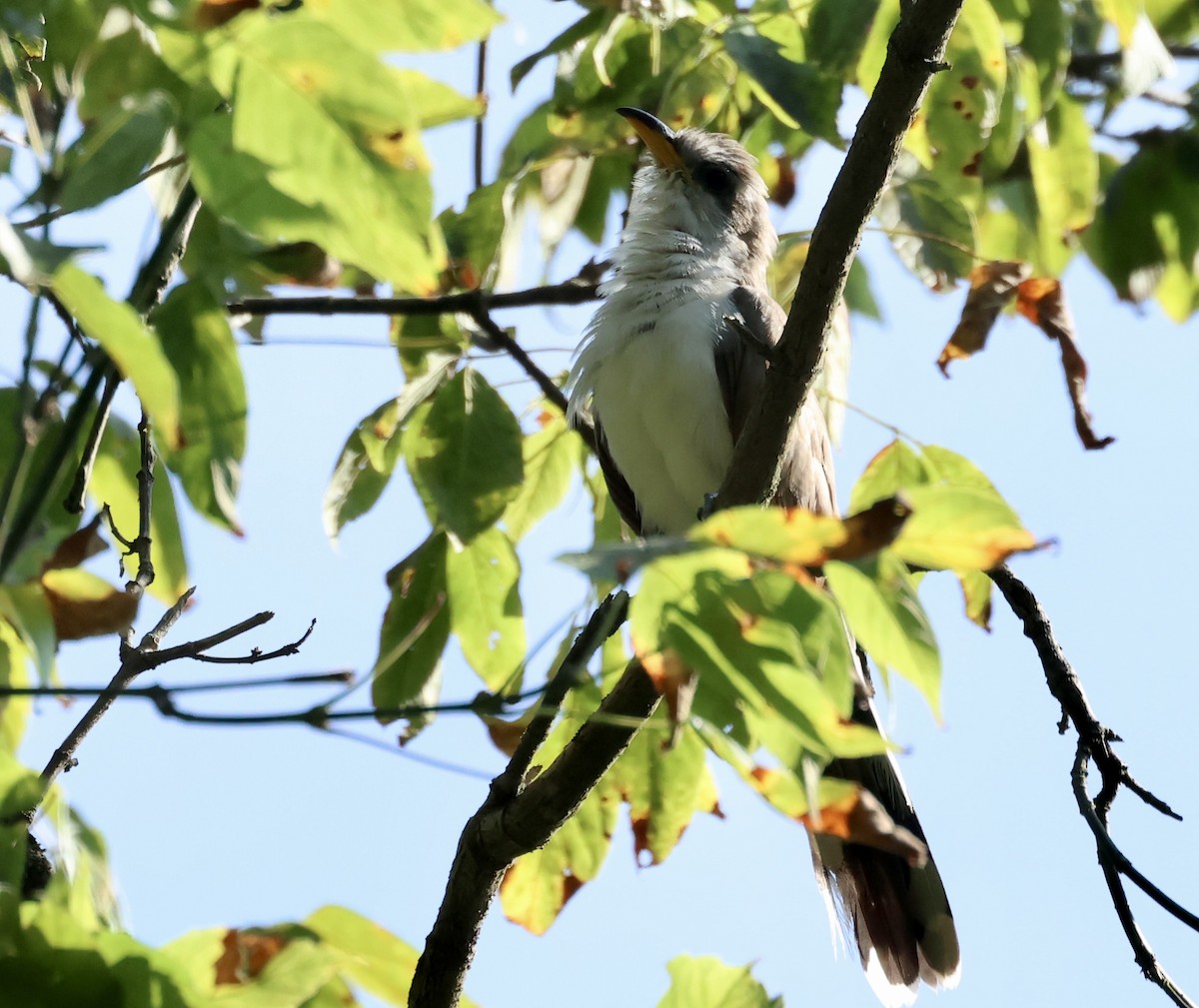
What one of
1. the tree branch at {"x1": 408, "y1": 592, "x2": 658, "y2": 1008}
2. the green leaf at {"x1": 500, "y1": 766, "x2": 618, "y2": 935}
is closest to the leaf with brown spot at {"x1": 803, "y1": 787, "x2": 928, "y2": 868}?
the tree branch at {"x1": 408, "y1": 592, "x2": 658, "y2": 1008}

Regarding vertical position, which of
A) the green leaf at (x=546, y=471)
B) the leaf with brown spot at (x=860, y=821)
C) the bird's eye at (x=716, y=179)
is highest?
the bird's eye at (x=716, y=179)

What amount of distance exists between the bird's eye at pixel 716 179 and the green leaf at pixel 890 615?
4.21m

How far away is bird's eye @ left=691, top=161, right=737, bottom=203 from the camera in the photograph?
5473 millimetres

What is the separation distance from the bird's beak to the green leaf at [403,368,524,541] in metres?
1.44

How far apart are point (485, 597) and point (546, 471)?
777 mm

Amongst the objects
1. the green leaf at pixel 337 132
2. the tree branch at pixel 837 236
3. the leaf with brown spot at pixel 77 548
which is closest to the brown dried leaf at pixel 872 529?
the green leaf at pixel 337 132

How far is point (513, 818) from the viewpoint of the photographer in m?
3.07

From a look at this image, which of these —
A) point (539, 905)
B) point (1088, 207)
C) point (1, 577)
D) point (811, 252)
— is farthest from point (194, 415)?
point (1088, 207)

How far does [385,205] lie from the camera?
1401 millimetres

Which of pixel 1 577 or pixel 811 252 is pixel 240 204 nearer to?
pixel 1 577

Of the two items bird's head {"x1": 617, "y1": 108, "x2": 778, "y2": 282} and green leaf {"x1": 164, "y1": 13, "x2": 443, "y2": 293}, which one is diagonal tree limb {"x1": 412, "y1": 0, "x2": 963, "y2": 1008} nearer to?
green leaf {"x1": 164, "y1": 13, "x2": 443, "y2": 293}

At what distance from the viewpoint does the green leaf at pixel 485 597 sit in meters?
3.10

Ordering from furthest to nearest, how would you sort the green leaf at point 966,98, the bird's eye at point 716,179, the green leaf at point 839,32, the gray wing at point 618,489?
the bird's eye at point 716,179 < the gray wing at point 618,489 < the green leaf at point 966,98 < the green leaf at point 839,32

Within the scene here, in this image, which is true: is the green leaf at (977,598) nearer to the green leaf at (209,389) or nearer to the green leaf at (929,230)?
the green leaf at (929,230)
